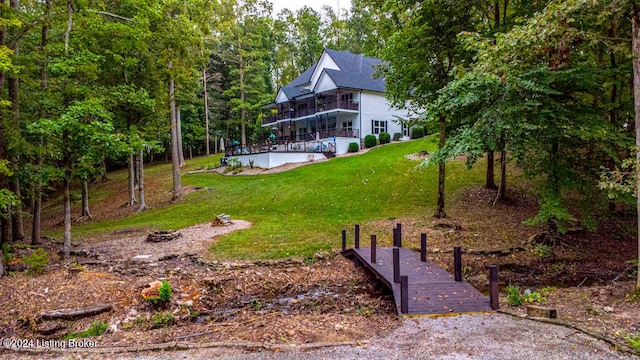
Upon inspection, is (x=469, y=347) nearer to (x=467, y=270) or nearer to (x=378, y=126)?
(x=467, y=270)

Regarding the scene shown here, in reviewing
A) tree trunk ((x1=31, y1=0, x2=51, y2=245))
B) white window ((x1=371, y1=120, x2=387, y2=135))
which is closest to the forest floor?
tree trunk ((x1=31, y1=0, x2=51, y2=245))

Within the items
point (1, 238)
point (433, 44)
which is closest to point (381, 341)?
point (433, 44)

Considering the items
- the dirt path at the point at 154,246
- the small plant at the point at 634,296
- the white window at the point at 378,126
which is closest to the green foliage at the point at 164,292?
the dirt path at the point at 154,246

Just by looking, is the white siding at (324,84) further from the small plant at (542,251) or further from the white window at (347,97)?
the small plant at (542,251)

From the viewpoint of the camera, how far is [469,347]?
4562 mm

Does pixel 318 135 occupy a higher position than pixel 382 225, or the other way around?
pixel 318 135

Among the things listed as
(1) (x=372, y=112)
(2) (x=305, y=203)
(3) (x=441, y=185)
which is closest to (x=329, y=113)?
(1) (x=372, y=112)

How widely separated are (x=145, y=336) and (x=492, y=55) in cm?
811

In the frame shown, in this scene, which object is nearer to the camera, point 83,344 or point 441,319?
point 83,344

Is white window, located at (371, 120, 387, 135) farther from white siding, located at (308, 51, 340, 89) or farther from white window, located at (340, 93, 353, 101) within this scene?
white siding, located at (308, 51, 340, 89)

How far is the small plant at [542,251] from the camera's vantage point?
9.92 meters

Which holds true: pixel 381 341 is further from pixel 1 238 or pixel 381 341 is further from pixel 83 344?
pixel 1 238

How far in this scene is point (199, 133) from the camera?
40531 millimetres

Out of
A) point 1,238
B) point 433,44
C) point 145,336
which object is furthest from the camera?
point 433,44
